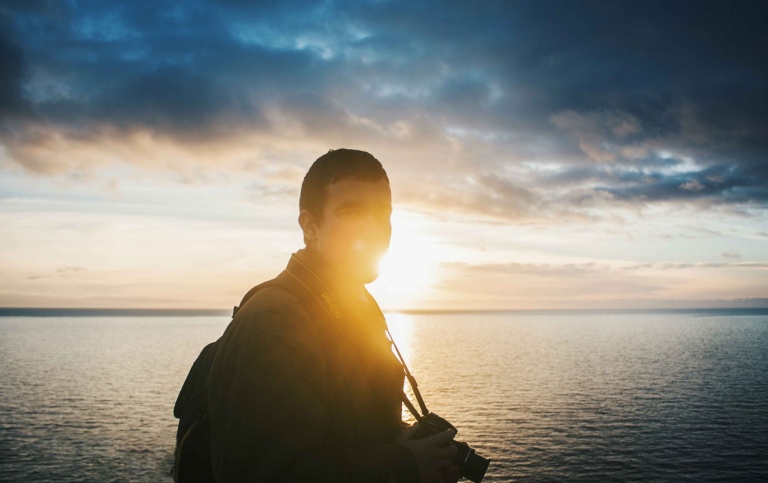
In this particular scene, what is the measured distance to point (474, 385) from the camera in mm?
68688

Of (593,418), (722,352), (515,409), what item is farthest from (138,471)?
(722,352)

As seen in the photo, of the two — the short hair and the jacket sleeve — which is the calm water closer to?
the short hair

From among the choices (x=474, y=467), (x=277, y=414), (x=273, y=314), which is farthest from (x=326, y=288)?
(x=474, y=467)

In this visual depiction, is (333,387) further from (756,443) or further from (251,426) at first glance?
(756,443)

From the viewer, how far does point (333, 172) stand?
11.6 feet

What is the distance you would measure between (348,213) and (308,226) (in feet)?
1.09

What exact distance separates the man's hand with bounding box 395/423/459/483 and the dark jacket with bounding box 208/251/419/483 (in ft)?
0.23

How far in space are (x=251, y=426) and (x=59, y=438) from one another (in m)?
50.0

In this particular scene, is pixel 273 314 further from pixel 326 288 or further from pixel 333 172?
pixel 333 172

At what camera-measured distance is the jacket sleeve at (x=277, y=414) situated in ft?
8.28

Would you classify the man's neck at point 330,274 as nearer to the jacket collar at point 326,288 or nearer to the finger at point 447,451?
the jacket collar at point 326,288

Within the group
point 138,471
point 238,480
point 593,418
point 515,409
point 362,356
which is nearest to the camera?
point 238,480

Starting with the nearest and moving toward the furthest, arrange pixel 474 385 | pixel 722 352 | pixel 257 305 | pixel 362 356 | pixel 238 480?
1. pixel 238 480
2. pixel 257 305
3. pixel 362 356
4. pixel 474 385
5. pixel 722 352

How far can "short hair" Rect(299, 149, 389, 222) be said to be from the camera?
3.52 metres
